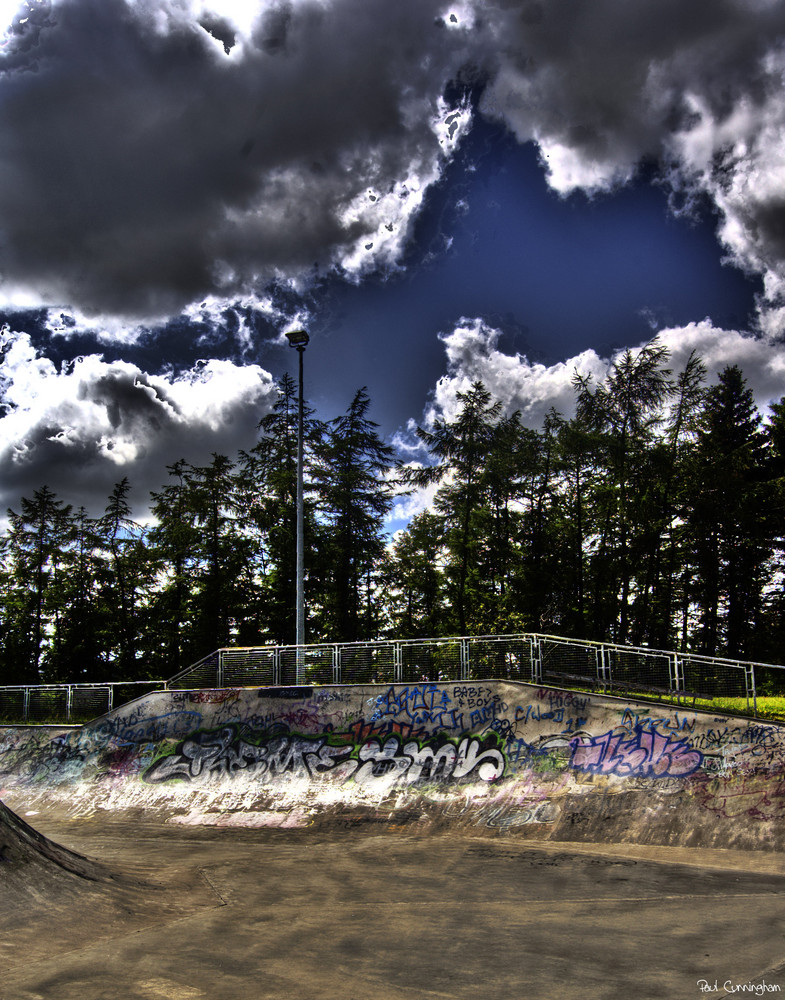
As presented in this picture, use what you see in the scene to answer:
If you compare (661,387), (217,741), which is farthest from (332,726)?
(661,387)

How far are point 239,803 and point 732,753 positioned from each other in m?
10.6

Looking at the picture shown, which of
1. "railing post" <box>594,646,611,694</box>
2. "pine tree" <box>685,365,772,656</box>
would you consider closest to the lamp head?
"railing post" <box>594,646,611,694</box>

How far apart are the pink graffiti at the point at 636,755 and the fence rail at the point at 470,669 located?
901 millimetres

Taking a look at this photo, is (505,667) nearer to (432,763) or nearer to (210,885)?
(432,763)

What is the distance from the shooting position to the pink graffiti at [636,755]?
497 inches

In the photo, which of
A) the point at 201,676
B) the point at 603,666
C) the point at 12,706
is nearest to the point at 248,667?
the point at 201,676

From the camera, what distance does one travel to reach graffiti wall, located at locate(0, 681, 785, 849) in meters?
12.2

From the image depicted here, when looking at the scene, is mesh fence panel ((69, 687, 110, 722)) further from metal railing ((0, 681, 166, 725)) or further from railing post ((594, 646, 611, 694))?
railing post ((594, 646, 611, 694))

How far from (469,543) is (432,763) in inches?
766

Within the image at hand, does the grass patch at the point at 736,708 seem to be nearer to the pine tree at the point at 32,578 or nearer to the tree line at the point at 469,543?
the tree line at the point at 469,543

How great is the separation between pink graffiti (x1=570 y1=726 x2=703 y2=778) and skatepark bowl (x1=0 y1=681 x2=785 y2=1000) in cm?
4

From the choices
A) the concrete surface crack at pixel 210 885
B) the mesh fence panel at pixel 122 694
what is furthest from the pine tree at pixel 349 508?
the concrete surface crack at pixel 210 885

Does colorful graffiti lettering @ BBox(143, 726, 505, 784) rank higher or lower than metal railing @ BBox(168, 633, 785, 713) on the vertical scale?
lower

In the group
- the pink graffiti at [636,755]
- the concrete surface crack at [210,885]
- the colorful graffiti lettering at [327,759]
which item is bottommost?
the concrete surface crack at [210,885]
